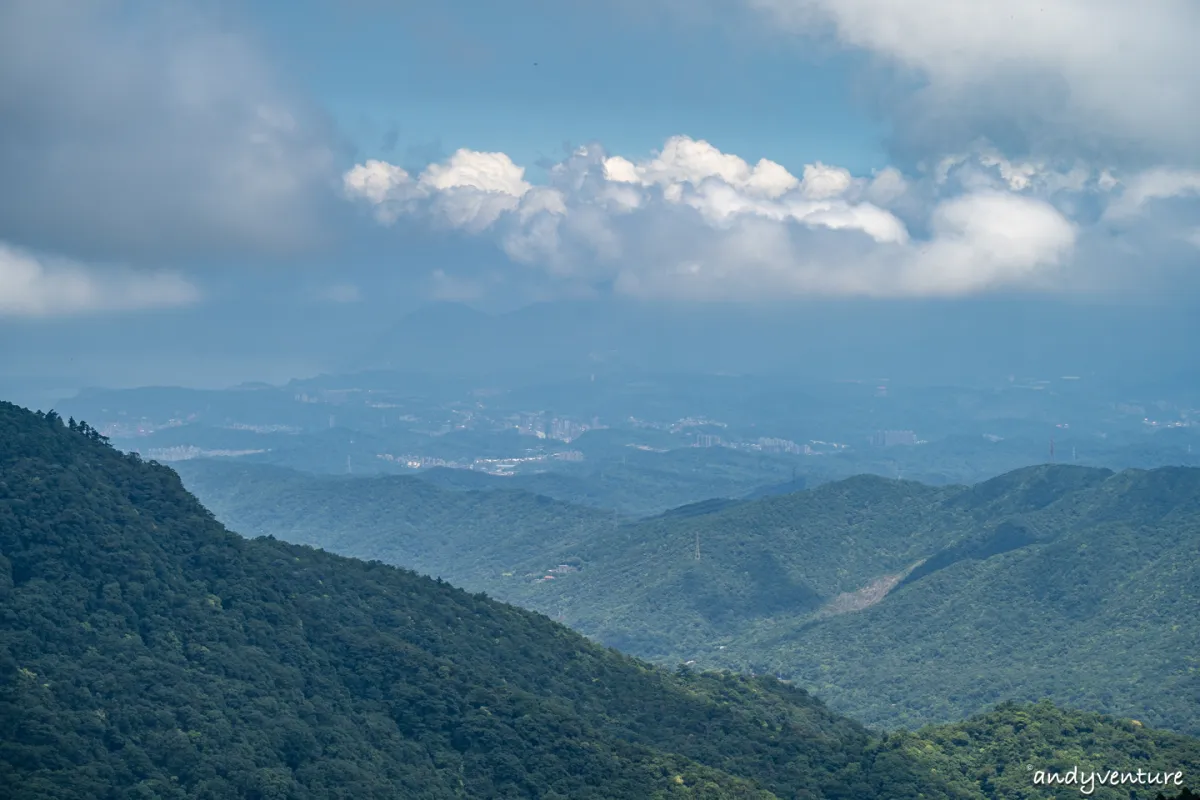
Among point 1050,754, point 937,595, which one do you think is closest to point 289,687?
point 1050,754

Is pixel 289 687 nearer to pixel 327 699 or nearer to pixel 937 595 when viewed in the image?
pixel 327 699

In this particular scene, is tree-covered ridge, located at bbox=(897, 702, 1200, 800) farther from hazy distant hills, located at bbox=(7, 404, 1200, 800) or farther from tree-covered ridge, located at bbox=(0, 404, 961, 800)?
tree-covered ridge, located at bbox=(0, 404, 961, 800)

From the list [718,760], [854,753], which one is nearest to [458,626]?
[718,760]

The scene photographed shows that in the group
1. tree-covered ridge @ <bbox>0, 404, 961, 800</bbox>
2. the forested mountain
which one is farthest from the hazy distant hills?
the forested mountain

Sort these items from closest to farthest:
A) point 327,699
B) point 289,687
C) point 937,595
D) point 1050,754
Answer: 1. point 289,687
2. point 327,699
3. point 1050,754
4. point 937,595

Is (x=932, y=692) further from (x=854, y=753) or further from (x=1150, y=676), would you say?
(x=854, y=753)

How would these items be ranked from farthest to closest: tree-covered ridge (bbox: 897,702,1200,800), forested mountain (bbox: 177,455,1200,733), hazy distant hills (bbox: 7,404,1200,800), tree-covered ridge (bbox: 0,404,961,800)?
forested mountain (bbox: 177,455,1200,733) → tree-covered ridge (bbox: 897,702,1200,800) → hazy distant hills (bbox: 7,404,1200,800) → tree-covered ridge (bbox: 0,404,961,800)

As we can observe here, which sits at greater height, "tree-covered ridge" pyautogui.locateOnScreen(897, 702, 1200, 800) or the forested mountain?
the forested mountain

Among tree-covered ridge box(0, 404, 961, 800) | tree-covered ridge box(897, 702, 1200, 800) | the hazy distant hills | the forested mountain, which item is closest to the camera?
tree-covered ridge box(0, 404, 961, 800)
